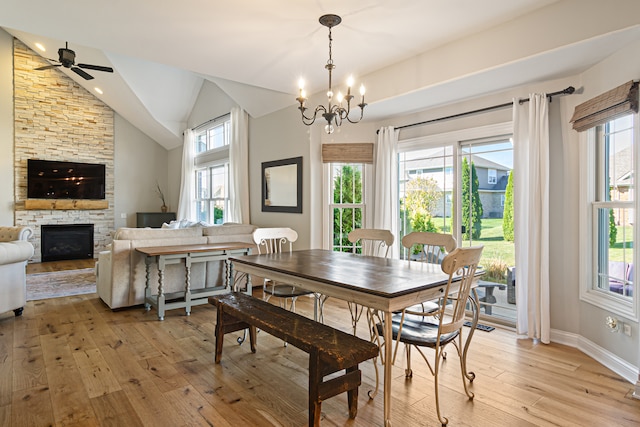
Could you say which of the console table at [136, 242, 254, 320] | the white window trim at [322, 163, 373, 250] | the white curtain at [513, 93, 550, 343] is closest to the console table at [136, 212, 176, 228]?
the console table at [136, 242, 254, 320]

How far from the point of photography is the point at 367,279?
221 cm

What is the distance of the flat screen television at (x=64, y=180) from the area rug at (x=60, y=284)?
2.27 m

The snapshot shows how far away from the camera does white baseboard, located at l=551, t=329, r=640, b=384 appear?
2.50 m

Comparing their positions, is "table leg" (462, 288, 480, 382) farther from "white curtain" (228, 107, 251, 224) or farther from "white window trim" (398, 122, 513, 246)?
"white curtain" (228, 107, 251, 224)

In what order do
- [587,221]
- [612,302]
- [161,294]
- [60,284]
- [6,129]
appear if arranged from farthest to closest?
[6,129]
[60,284]
[161,294]
[587,221]
[612,302]

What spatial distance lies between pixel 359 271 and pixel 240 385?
1.11m

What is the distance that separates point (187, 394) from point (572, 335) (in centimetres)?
317

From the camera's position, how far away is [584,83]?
3.02 metres

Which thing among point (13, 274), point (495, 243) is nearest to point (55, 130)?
point (13, 274)

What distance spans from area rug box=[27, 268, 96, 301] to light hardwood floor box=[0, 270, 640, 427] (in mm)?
1524

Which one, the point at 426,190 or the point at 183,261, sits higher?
the point at 426,190

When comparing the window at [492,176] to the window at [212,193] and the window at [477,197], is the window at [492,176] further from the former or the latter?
the window at [212,193]

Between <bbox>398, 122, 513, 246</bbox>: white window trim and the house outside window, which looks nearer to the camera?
the house outside window

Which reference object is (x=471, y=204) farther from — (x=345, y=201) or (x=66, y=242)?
(x=66, y=242)
